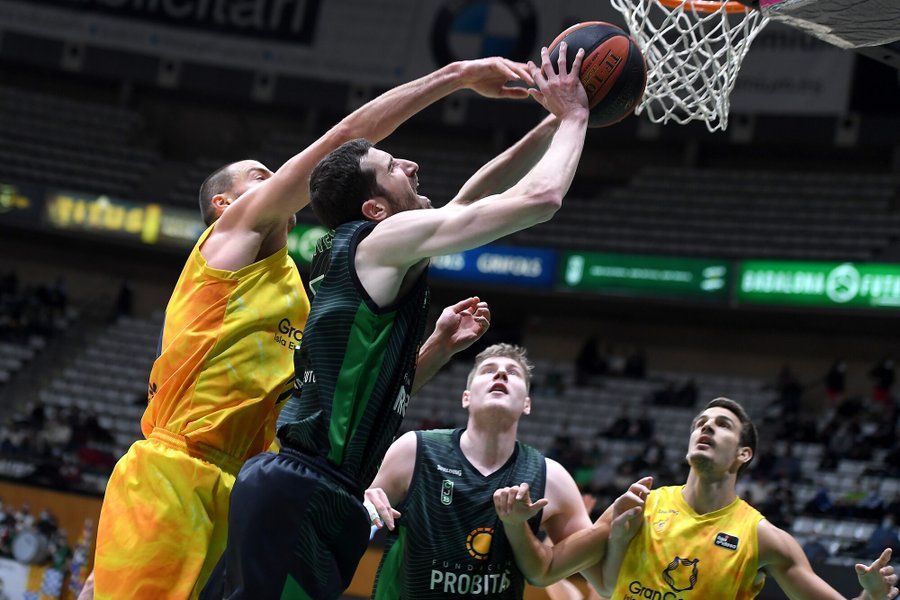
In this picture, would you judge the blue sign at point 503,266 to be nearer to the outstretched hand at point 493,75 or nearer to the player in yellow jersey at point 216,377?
the outstretched hand at point 493,75

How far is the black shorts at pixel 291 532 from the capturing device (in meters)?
2.92

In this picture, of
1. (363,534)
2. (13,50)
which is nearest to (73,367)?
(13,50)

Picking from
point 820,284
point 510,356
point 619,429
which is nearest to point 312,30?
point 619,429

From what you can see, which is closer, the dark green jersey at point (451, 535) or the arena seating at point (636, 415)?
the dark green jersey at point (451, 535)

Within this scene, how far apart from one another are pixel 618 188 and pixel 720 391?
5.03 metres

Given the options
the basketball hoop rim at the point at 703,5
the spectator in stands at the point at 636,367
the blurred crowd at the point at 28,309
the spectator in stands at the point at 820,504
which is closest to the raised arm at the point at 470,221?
the basketball hoop rim at the point at 703,5

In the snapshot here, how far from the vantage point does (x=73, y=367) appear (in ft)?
63.9

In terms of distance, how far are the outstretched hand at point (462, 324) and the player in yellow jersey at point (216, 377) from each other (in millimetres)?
541

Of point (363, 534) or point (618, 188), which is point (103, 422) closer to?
point (618, 188)

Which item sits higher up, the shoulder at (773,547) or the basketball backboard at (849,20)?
the basketball backboard at (849,20)

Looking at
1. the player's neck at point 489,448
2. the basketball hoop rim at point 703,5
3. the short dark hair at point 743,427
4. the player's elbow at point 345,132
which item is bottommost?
the player's neck at point 489,448

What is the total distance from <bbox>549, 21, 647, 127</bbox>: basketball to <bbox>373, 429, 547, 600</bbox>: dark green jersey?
156 centimetres

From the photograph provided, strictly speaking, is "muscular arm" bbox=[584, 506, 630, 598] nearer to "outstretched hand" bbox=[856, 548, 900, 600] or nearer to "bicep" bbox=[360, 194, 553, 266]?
"outstretched hand" bbox=[856, 548, 900, 600]

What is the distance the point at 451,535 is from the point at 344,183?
174cm
